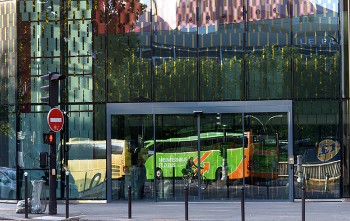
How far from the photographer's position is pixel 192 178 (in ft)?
89.8

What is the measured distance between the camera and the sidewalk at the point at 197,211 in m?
21.8

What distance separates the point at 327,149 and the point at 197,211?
5.42 m

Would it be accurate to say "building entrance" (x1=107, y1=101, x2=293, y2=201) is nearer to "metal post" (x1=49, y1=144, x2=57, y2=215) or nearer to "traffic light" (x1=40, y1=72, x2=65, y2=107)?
"traffic light" (x1=40, y1=72, x2=65, y2=107)

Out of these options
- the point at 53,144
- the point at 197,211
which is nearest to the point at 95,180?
the point at 53,144

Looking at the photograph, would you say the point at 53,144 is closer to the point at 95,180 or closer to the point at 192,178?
the point at 95,180

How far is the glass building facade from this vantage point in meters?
26.9

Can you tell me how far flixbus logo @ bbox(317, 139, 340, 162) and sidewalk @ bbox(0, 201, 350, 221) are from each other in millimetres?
1430

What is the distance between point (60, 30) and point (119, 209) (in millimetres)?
6870

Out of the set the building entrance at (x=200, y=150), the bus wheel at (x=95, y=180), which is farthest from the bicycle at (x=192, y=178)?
the bus wheel at (x=95, y=180)

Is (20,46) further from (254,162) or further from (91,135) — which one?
(254,162)

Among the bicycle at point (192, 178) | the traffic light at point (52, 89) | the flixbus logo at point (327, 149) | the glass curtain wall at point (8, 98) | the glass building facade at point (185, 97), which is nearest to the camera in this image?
the traffic light at point (52, 89)

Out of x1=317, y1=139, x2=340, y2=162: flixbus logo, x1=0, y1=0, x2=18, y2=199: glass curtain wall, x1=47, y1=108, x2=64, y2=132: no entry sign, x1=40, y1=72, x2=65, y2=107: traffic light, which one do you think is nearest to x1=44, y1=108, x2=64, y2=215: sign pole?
x1=47, y1=108, x2=64, y2=132: no entry sign

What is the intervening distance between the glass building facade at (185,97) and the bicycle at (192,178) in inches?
1.3

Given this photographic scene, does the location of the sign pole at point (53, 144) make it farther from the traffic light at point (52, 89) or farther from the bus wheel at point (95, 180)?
the bus wheel at point (95, 180)
